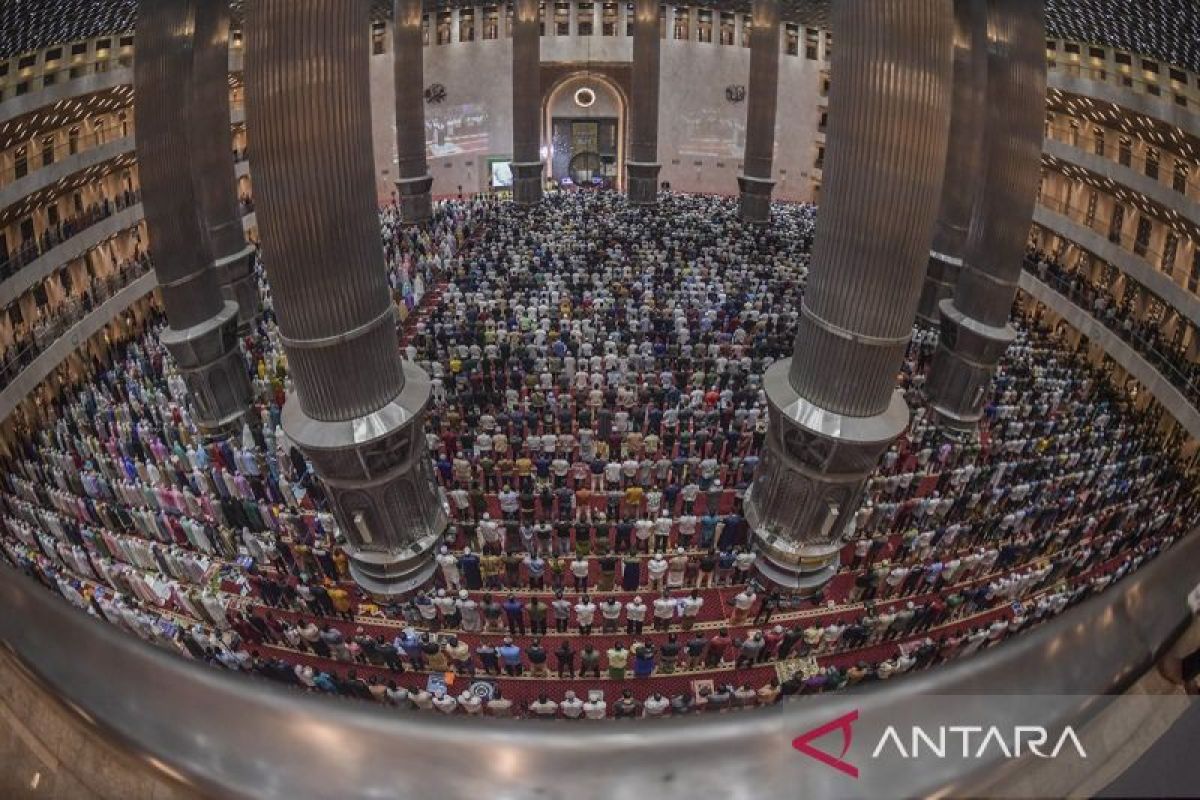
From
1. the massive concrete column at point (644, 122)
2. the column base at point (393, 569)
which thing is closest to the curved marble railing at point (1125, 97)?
the massive concrete column at point (644, 122)

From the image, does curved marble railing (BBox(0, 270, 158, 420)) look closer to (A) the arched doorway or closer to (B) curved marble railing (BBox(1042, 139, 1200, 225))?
(A) the arched doorway

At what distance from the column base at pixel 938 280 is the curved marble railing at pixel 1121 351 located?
5.76 metres

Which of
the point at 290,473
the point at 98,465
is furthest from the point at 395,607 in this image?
the point at 98,465

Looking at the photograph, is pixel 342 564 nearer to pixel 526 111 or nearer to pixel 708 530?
pixel 708 530

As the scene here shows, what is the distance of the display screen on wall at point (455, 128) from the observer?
40438 millimetres

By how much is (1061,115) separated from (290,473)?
90.7ft

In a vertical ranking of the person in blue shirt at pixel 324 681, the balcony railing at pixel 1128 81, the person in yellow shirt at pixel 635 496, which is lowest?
the person in blue shirt at pixel 324 681

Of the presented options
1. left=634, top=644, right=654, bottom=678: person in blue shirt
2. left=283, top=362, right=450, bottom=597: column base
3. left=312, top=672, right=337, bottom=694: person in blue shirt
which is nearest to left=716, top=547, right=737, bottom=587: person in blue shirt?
left=634, top=644, right=654, bottom=678: person in blue shirt

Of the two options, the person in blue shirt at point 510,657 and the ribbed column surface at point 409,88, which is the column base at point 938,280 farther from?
the ribbed column surface at point 409,88

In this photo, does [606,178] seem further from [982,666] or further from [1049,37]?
[982,666]

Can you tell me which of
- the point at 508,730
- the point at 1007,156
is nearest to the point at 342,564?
the point at 508,730

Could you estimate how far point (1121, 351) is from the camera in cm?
2016

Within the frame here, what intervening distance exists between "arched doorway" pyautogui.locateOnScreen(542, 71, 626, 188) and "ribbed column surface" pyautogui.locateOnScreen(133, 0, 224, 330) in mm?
30211

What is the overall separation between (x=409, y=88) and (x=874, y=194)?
2579 centimetres
